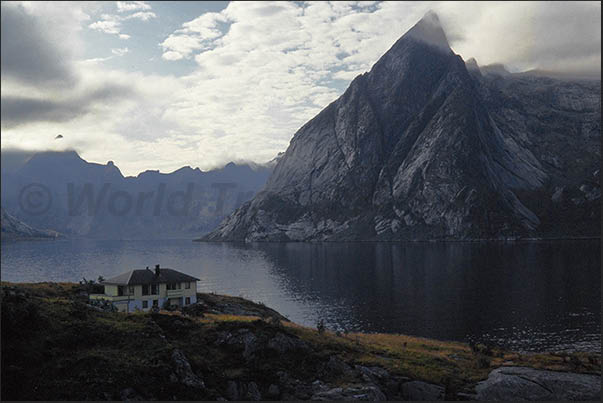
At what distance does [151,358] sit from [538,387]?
32401mm

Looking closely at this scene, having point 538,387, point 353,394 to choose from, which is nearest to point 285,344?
point 353,394

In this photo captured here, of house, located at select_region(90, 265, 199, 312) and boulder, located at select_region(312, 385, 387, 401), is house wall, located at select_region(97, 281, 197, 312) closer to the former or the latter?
house, located at select_region(90, 265, 199, 312)

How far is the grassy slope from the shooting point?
111ft

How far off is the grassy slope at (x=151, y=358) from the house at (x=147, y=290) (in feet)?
73.7

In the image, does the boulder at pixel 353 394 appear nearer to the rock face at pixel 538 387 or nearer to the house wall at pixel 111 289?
the rock face at pixel 538 387

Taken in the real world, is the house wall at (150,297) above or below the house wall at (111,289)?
below

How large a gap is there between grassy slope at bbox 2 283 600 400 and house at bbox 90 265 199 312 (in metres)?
22.5

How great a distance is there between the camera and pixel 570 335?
254 ft

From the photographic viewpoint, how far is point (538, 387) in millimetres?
40312

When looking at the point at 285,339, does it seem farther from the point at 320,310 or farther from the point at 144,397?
the point at 320,310

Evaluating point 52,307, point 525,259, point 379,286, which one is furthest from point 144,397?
point 525,259

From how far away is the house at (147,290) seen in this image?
69.2 metres

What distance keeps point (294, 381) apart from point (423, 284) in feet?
323

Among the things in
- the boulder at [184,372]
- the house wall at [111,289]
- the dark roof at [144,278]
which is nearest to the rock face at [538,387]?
the boulder at [184,372]
